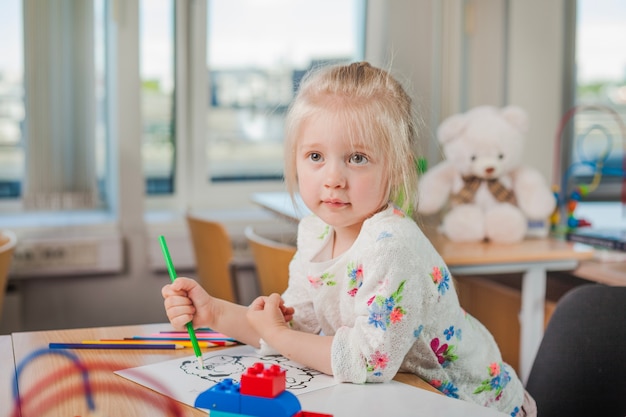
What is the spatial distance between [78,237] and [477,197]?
4.20 ft

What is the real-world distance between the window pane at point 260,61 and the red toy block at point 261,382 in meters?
2.23

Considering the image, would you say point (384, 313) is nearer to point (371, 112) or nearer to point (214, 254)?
point (371, 112)

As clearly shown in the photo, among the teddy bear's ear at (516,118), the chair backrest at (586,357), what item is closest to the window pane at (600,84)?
the teddy bear's ear at (516,118)

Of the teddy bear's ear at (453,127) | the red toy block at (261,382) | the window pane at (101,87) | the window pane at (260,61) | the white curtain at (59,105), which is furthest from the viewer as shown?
the window pane at (260,61)

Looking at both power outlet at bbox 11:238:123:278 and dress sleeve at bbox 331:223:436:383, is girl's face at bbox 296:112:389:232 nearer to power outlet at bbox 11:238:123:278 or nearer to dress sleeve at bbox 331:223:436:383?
dress sleeve at bbox 331:223:436:383

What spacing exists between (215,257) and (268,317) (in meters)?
1.28

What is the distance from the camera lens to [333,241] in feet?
3.92

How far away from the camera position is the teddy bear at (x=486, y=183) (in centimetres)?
247

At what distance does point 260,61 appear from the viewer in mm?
3066

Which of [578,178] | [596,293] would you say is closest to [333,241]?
[596,293]

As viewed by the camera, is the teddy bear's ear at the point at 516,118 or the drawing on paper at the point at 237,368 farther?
the teddy bear's ear at the point at 516,118

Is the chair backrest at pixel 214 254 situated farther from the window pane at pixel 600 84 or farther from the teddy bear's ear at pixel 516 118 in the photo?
the window pane at pixel 600 84

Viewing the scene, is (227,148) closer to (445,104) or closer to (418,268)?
(445,104)

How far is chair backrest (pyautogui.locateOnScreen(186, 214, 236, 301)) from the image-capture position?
2289 millimetres
